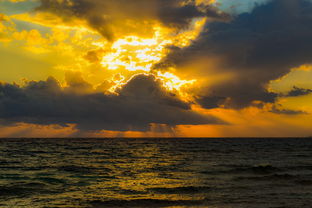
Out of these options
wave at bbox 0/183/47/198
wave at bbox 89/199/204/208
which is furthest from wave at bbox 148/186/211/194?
wave at bbox 0/183/47/198

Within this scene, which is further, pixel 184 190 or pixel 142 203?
pixel 184 190

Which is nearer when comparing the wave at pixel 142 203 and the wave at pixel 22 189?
the wave at pixel 142 203

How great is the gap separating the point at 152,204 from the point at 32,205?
7.65m

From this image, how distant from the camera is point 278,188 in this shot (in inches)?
952

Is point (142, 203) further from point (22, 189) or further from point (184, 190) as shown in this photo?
point (22, 189)

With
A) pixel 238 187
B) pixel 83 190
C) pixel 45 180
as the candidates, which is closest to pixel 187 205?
pixel 238 187

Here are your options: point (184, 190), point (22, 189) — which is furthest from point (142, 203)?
point (22, 189)

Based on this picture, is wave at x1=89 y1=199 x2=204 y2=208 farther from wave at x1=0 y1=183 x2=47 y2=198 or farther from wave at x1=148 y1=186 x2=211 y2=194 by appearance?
wave at x1=0 y1=183 x2=47 y2=198

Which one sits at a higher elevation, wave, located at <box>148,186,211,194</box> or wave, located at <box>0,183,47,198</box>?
wave, located at <box>148,186,211,194</box>

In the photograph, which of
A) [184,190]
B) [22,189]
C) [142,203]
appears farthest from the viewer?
[22,189]

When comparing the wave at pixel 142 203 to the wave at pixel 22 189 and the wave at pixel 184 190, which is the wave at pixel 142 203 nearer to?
the wave at pixel 184 190

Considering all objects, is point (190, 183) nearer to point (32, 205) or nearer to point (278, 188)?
point (278, 188)

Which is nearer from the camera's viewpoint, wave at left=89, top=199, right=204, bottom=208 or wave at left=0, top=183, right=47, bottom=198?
wave at left=89, top=199, right=204, bottom=208

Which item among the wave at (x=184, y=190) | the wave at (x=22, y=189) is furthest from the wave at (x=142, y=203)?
the wave at (x=22, y=189)
